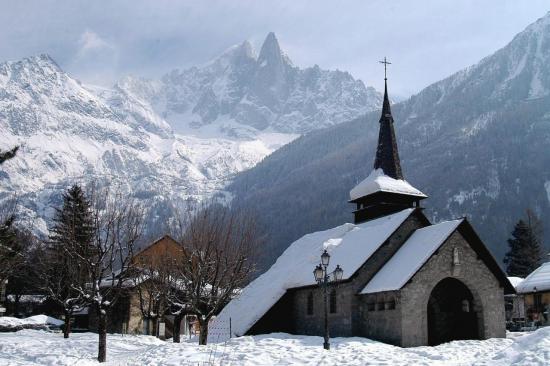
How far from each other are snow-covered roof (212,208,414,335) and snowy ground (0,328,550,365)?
598 cm

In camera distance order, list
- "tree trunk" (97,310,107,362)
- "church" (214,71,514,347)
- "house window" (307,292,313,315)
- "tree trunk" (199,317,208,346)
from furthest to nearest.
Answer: "house window" (307,292,313,315) → "church" (214,71,514,347) → "tree trunk" (199,317,208,346) → "tree trunk" (97,310,107,362)

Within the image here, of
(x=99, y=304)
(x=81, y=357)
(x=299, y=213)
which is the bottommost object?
(x=81, y=357)

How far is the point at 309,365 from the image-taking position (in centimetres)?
2136

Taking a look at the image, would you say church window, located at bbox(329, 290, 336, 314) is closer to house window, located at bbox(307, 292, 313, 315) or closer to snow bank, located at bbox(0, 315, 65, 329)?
house window, located at bbox(307, 292, 313, 315)

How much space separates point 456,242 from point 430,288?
115 inches

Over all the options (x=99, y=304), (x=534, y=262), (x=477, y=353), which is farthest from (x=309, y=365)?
(x=534, y=262)

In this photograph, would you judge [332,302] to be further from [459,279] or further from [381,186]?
[381,186]

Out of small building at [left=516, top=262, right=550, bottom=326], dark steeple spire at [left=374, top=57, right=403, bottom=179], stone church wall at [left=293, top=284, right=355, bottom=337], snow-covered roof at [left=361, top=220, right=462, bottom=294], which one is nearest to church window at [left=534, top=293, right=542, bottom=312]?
small building at [left=516, top=262, right=550, bottom=326]

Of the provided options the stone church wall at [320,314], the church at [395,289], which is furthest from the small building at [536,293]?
the stone church wall at [320,314]

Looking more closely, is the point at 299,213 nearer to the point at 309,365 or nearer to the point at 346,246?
the point at 346,246

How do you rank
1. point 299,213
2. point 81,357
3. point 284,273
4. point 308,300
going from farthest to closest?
point 299,213
point 284,273
point 308,300
point 81,357

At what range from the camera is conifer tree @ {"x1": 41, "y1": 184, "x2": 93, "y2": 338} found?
31.2 meters

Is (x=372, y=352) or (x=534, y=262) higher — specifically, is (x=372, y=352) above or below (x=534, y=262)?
below

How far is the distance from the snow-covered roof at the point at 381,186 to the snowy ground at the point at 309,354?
12.1m
